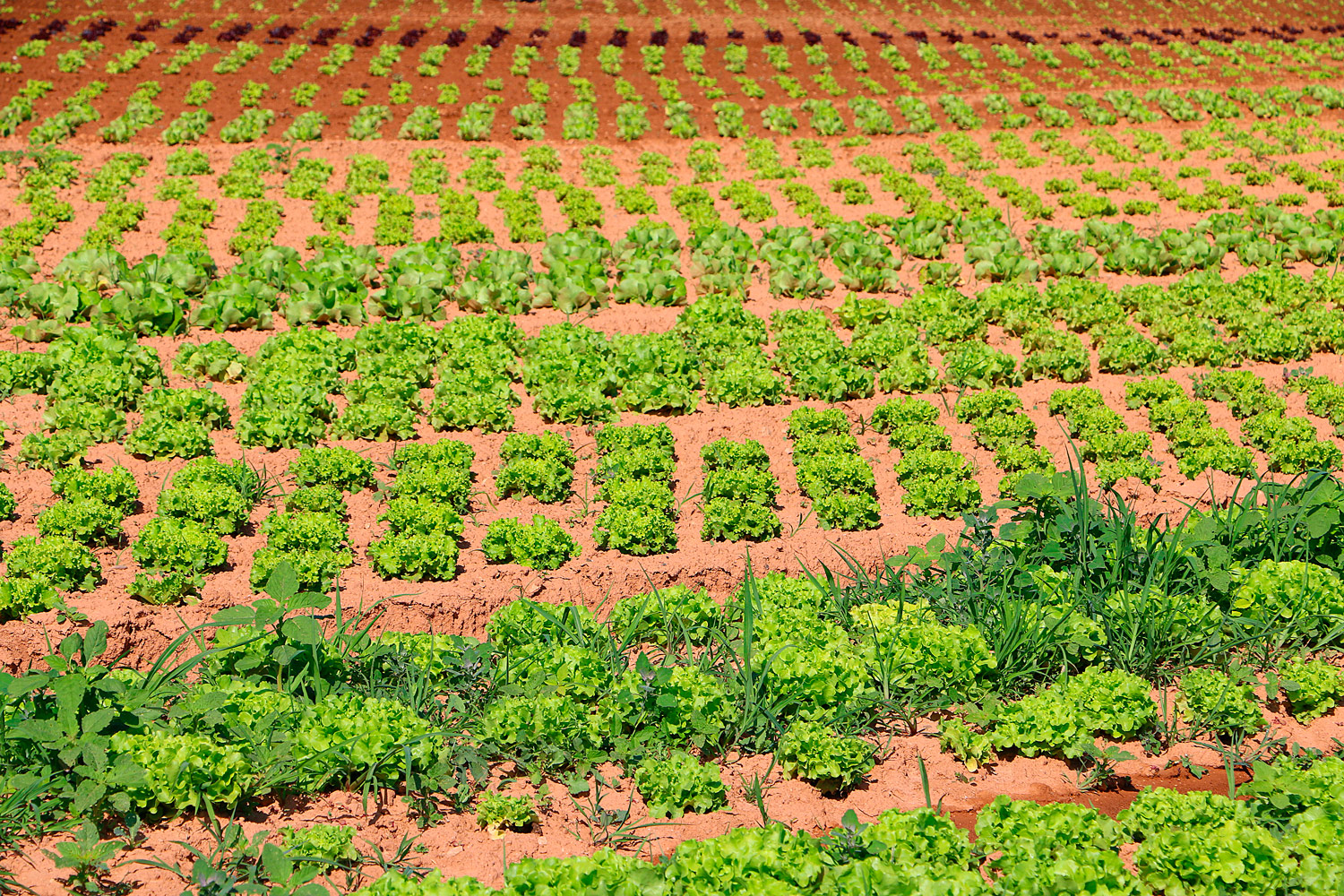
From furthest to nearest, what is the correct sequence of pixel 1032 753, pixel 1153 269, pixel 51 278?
pixel 1153 269, pixel 51 278, pixel 1032 753

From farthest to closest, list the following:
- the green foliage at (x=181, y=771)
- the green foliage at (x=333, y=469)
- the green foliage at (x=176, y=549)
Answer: the green foliage at (x=333, y=469)
the green foliage at (x=176, y=549)
the green foliage at (x=181, y=771)

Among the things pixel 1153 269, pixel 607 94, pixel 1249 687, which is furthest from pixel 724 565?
pixel 607 94

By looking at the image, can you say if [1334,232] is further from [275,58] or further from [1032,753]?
[275,58]

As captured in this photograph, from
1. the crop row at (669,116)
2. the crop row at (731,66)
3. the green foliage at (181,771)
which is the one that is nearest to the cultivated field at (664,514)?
the green foliage at (181,771)

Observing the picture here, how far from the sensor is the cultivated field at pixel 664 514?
4844 mm

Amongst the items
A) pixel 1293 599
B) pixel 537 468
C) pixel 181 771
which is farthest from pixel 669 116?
pixel 181 771

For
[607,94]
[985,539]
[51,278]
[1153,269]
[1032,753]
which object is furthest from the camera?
[607,94]

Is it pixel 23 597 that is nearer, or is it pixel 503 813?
pixel 503 813

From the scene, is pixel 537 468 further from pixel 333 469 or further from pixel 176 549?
pixel 176 549

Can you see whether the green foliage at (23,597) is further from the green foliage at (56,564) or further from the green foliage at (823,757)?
the green foliage at (823,757)

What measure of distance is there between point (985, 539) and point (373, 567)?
12.5ft

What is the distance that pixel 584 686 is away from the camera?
18.2 ft

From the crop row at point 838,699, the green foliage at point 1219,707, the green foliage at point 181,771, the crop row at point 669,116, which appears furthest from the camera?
the crop row at point 669,116

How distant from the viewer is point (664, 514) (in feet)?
24.3
